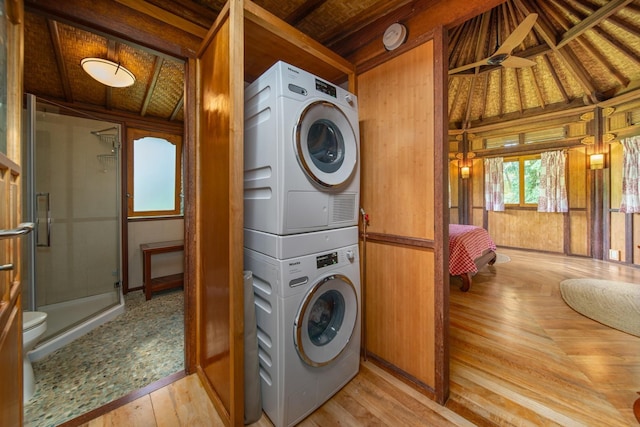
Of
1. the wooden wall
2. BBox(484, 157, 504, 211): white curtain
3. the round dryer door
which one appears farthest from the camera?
BBox(484, 157, 504, 211): white curtain

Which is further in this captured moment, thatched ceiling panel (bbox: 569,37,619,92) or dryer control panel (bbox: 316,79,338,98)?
thatched ceiling panel (bbox: 569,37,619,92)

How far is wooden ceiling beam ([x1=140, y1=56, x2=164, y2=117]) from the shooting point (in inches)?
100

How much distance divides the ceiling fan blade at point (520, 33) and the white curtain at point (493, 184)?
370cm

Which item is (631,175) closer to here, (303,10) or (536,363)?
(536,363)

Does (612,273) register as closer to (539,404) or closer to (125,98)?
(539,404)

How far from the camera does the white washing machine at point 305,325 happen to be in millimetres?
1265

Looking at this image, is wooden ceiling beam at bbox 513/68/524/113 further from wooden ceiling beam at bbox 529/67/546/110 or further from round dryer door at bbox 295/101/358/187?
round dryer door at bbox 295/101/358/187

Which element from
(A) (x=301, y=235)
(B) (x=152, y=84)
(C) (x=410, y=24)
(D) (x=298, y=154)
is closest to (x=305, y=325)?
(A) (x=301, y=235)

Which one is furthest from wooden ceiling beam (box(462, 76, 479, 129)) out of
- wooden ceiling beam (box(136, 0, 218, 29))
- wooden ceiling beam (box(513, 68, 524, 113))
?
wooden ceiling beam (box(136, 0, 218, 29))

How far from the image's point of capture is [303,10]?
169 centimetres

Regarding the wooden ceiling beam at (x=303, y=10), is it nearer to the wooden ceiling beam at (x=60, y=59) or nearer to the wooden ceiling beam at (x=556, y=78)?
the wooden ceiling beam at (x=60, y=59)

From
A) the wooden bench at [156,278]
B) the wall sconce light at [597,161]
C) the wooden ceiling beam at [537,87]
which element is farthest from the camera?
the wall sconce light at [597,161]

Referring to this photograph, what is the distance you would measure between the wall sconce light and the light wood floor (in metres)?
3.65

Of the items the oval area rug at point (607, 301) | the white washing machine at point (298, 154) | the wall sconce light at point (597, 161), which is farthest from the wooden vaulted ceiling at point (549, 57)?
the oval area rug at point (607, 301)
